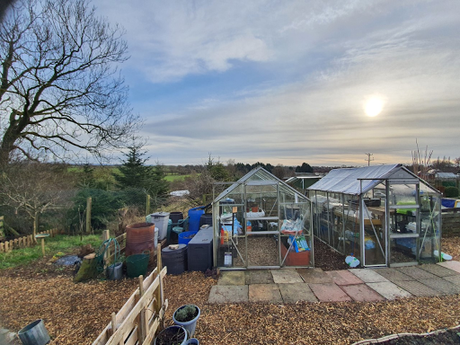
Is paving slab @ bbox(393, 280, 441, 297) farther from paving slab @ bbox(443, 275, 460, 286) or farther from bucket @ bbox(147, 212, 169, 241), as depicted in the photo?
bucket @ bbox(147, 212, 169, 241)

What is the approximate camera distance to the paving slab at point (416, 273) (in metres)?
5.43

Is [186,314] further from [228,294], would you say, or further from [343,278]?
[343,278]

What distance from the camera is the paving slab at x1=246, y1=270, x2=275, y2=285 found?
5.35 meters

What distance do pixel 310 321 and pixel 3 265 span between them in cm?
826

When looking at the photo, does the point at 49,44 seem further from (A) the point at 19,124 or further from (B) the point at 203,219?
(B) the point at 203,219

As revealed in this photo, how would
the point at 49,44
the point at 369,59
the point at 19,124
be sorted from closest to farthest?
the point at 369,59 < the point at 49,44 < the point at 19,124

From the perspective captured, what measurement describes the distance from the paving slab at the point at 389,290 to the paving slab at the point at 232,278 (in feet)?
9.43

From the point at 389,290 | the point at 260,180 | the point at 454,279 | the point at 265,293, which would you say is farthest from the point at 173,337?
the point at 454,279

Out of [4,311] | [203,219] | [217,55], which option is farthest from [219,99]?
[4,311]

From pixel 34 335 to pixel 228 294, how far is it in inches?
124

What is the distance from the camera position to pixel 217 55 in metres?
6.61

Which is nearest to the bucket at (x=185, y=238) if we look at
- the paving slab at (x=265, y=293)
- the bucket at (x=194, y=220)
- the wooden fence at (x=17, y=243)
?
the bucket at (x=194, y=220)

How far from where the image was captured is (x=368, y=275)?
5.60m

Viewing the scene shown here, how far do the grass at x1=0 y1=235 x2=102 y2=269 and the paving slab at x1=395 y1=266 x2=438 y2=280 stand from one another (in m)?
9.14
